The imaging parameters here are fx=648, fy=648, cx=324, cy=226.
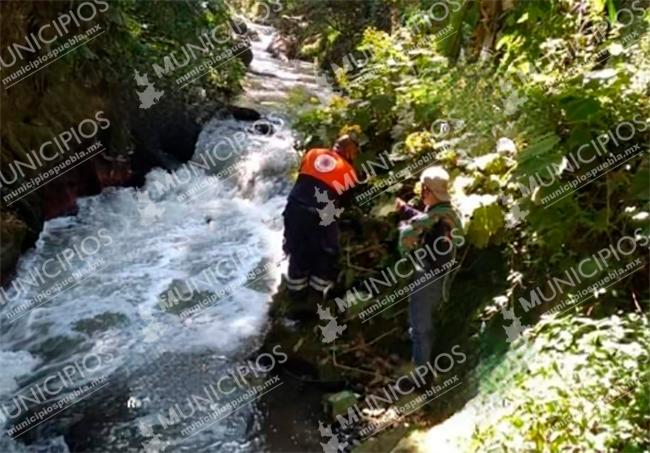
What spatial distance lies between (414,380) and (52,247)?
21.8 ft

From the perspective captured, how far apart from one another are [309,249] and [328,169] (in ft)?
2.92

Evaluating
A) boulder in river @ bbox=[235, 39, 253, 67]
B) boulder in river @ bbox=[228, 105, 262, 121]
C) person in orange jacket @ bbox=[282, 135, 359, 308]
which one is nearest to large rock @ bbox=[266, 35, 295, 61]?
boulder in river @ bbox=[235, 39, 253, 67]

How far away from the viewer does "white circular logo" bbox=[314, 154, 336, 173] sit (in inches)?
260

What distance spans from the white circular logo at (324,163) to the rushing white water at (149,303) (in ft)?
6.84

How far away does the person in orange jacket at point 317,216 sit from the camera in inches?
260

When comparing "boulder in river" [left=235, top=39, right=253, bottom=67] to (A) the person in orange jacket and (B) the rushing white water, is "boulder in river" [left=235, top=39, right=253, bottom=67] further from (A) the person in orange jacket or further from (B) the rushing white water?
(A) the person in orange jacket

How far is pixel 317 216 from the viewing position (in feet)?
22.0

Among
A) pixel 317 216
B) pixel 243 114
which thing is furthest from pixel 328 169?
pixel 243 114

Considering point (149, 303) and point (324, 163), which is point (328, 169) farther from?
point (149, 303)

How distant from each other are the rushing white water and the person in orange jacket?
39.8 inches

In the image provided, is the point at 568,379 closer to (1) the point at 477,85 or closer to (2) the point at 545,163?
(2) the point at 545,163

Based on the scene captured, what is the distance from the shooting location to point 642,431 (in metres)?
3.24

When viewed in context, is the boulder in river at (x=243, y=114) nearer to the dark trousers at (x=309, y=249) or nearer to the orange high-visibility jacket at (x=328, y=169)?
the dark trousers at (x=309, y=249)

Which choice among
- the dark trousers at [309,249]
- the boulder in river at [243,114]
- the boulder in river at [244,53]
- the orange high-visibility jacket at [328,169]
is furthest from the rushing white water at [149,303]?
the boulder in river at [244,53]
